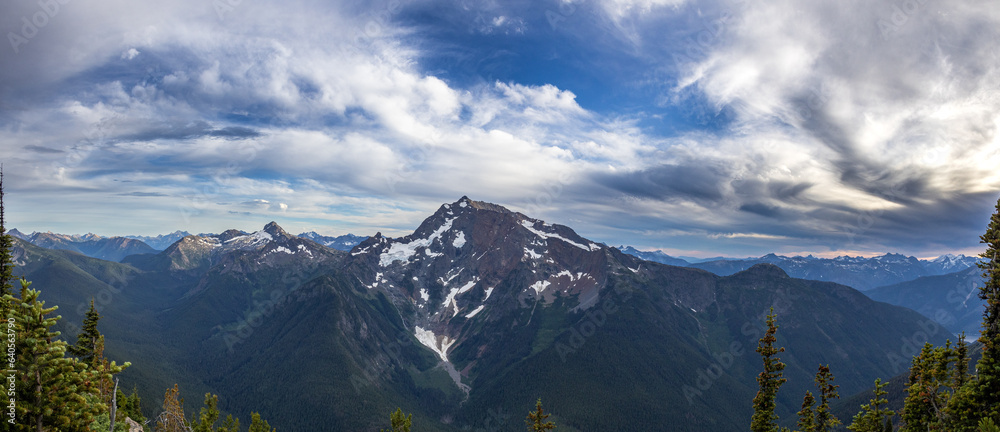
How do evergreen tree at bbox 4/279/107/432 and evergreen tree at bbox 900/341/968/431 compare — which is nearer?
evergreen tree at bbox 4/279/107/432

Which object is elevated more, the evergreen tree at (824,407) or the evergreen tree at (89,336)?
the evergreen tree at (824,407)

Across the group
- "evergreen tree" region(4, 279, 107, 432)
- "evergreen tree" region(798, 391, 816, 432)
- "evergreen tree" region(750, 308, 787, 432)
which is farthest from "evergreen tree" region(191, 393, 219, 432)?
"evergreen tree" region(798, 391, 816, 432)

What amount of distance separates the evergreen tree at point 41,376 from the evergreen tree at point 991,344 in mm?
59205

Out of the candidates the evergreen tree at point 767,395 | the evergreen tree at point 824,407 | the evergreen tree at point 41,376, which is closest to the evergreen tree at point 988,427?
the evergreen tree at point 767,395

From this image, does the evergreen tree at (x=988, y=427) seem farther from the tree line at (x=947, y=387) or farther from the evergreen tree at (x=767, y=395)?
the evergreen tree at (x=767, y=395)

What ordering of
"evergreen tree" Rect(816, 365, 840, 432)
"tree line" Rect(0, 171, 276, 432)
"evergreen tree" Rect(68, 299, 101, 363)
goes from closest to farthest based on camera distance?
"tree line" Rect(0, 171, 276, 432) → "evergreen tree" Rect(816, 365, 840, 432) → "evergreen tree" Rect(68, 299, 101, 363)

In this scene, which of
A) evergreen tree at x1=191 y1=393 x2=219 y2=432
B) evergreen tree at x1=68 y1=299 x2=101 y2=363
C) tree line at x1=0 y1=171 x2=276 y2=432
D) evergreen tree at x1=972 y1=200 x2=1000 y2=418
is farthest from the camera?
evergreen tree at x1=191 y1=393 x2=219 y2=432

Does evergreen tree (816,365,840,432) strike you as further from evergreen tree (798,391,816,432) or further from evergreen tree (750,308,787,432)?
evergreen tree (750,308,787,432)

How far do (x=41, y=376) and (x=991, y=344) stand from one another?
206ft

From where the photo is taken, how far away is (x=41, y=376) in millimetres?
21484

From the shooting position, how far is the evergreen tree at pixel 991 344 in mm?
31453

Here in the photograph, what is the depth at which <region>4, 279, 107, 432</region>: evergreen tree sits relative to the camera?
2084 centimetres

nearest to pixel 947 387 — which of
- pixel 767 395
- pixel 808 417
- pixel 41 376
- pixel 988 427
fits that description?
pixel 808 417

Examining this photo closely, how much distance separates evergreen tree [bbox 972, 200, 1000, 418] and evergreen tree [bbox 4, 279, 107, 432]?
59.2 metres
